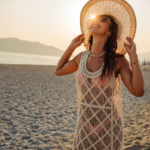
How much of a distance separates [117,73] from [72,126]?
150 inches

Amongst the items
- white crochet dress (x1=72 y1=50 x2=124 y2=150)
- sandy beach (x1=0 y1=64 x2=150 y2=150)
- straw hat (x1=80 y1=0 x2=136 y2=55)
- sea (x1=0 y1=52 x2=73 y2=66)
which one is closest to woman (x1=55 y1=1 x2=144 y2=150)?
white crochet dress (x1=72 y1=50 x2=124 y2=150)

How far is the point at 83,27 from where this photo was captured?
1.81 m

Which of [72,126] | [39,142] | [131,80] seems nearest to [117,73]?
[131,80]

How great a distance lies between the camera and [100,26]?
55.7 inches

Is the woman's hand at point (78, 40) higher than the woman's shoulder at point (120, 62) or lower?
higher

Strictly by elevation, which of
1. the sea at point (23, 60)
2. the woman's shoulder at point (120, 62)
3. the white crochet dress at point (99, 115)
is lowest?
the white crochet dress at point (99, 115)

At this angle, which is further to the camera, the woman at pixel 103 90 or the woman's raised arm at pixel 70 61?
the woman's raised arm at pixel 70 61

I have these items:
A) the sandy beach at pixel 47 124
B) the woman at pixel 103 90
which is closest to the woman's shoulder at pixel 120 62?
the woman at pixel 103 90

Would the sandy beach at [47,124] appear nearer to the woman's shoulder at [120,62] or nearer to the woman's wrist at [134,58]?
the woman's shoulder at [120,62]

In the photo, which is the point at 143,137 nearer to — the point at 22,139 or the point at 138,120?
the point at 138,120

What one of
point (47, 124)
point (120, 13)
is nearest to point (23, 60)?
point (47, 124)

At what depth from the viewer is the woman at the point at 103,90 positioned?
131 cm

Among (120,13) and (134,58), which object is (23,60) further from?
(134,58)

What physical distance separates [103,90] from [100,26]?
0.59 metres
